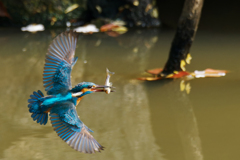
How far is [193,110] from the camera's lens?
2.40 m

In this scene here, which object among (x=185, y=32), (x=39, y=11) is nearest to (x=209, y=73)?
(x=185, y=32)

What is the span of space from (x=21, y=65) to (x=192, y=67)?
1.48 meters

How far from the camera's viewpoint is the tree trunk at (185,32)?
2.78 m

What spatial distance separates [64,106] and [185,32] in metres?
1.91

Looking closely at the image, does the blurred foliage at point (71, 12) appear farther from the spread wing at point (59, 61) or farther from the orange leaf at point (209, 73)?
the spread wing at point (59, 61)

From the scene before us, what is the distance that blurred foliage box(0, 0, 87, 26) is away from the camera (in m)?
5.16

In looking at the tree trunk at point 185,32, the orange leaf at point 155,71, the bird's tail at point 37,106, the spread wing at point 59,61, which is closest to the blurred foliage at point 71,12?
the orange leaf at point 155,71

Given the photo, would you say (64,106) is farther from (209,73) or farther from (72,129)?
(209,73)

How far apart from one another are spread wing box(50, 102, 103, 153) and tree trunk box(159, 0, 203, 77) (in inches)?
72.4

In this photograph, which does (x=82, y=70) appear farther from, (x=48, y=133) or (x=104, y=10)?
(x=104, y=10)

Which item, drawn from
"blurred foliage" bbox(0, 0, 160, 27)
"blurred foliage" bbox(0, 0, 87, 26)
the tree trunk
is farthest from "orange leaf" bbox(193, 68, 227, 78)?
"blurred foliage" bbox(0, 0, 87, 26)

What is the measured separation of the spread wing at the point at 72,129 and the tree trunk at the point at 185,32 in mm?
1838

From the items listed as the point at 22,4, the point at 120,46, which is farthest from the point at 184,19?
the point at 22,4

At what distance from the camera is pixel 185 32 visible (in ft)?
9.28
